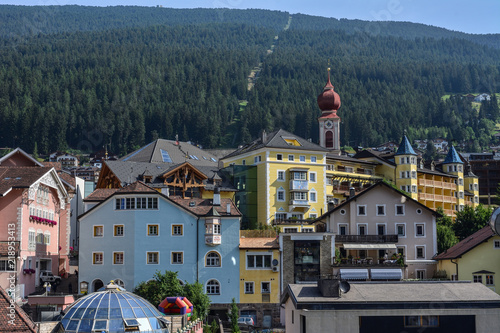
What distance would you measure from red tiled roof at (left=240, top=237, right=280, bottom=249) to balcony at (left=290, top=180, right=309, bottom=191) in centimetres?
2493

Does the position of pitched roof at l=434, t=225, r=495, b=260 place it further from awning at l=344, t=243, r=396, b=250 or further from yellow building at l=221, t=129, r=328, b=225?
yellow building at l=221, t=129, r=328, b=225

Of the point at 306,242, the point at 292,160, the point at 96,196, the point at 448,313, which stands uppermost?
the point at 292,160

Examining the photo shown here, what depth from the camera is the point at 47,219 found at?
71.5m

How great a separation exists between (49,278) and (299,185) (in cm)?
3717

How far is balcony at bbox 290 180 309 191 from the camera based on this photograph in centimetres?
9406

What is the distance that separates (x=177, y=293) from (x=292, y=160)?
3941cm

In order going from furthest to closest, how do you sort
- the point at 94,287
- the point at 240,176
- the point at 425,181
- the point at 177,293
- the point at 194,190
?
the point at 425,181 → the point at 240,176 → the point at 194,190 → the point at 94,287 → the point at 177,293

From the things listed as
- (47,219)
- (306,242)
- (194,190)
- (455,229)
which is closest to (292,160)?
(194,190)

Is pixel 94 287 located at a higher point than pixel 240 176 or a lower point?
lower

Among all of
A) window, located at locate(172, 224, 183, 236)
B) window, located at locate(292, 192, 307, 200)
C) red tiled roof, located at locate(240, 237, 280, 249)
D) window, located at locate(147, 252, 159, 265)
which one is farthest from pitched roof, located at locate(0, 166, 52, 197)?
window, located at locate(292, 192, 307, 200)

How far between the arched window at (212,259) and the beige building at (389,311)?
24312 mm

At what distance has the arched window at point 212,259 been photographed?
67125 mm

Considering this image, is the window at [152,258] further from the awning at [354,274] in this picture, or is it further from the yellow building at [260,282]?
the awning at [354,274]

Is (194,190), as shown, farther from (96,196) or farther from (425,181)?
(425,181)
